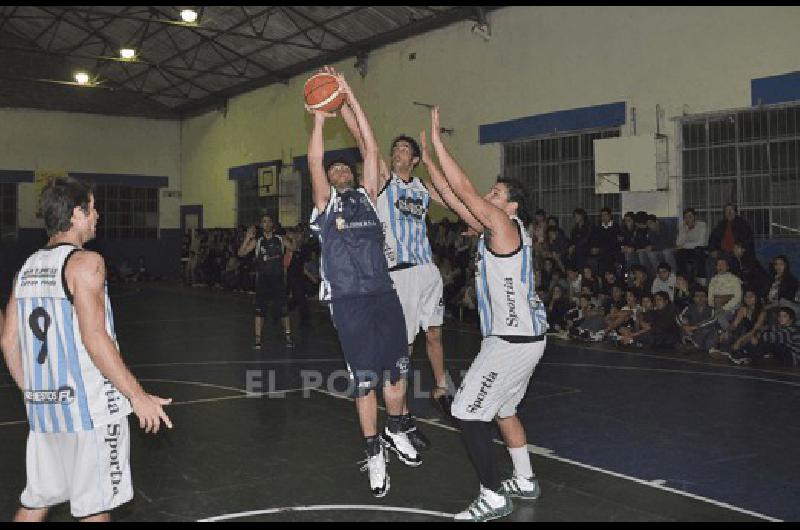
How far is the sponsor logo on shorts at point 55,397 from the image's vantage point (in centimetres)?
341

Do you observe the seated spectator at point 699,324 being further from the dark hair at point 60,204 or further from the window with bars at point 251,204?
the window with bars at point 251,204

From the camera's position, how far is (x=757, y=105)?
1331 centimetres

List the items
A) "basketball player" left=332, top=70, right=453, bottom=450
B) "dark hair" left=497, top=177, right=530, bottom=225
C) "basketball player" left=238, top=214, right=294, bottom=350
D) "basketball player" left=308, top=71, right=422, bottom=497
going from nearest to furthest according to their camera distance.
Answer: "dark hair" left=497, top=177, right=530, bottom=225, "basketball player" left=308, top=71, right=422, bottom=497, "basketball player" left=332, top=70, right=453, bottom=450, "basketball player" left=238, top=214, right=294, bottom=350

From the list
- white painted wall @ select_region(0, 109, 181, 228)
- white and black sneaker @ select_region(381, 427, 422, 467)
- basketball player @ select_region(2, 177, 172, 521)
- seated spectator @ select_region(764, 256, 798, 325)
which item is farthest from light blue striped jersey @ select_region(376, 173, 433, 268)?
white painted wall @ select_region(0, 109, 181, 228)

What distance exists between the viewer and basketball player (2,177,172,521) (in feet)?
11.0

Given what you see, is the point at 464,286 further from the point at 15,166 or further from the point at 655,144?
the point at 15,166

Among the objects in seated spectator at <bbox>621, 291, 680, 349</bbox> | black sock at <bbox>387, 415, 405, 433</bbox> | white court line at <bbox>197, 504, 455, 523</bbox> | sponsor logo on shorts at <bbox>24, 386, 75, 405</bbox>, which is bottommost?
white court line at <bbox>197, 504, 455, 523</bbox>

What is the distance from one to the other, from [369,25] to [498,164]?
5.68 meters

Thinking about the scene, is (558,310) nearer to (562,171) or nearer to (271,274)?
(562,171)

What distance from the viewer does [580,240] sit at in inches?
586

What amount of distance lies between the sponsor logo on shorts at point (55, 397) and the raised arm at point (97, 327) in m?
0.20

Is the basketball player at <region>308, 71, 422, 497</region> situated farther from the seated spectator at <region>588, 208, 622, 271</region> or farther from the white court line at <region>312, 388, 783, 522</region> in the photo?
the seated spectator at <region>588, 208, 622, 271</region>

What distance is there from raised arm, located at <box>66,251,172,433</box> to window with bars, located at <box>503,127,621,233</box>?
44.8 ft

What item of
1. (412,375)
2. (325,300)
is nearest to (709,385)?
(412,375)
